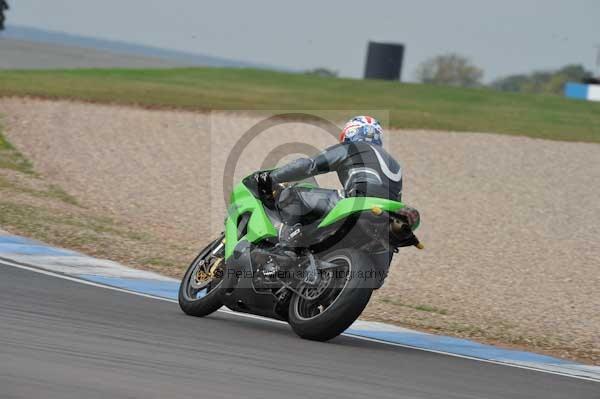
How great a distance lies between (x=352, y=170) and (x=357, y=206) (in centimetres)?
42

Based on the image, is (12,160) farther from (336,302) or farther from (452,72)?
(452,72)

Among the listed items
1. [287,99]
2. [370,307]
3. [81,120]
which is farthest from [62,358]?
[287,99]

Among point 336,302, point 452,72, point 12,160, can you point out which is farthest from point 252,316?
point 452,72

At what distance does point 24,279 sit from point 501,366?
A: 3.93m

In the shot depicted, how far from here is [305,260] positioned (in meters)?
8.03

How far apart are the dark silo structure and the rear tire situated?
34081 mm

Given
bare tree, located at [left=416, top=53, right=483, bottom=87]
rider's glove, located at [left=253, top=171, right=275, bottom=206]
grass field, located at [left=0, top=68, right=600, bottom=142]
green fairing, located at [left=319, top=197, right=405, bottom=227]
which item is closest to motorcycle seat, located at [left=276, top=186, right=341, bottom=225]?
rider's glove, located at [left=253, top=171, right=275, bottom=206]

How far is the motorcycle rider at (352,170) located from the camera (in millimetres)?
8039

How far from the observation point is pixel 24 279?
9336mm

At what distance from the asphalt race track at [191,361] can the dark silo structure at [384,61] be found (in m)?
34.1

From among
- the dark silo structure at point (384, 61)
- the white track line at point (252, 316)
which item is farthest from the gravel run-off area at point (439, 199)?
the dark silo structure at point (384, 61)

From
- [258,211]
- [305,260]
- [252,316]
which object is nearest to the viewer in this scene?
[305,260]

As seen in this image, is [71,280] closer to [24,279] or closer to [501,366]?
[24,279]

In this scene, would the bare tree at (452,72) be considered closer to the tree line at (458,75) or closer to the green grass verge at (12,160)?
the tree line at (458,75)
